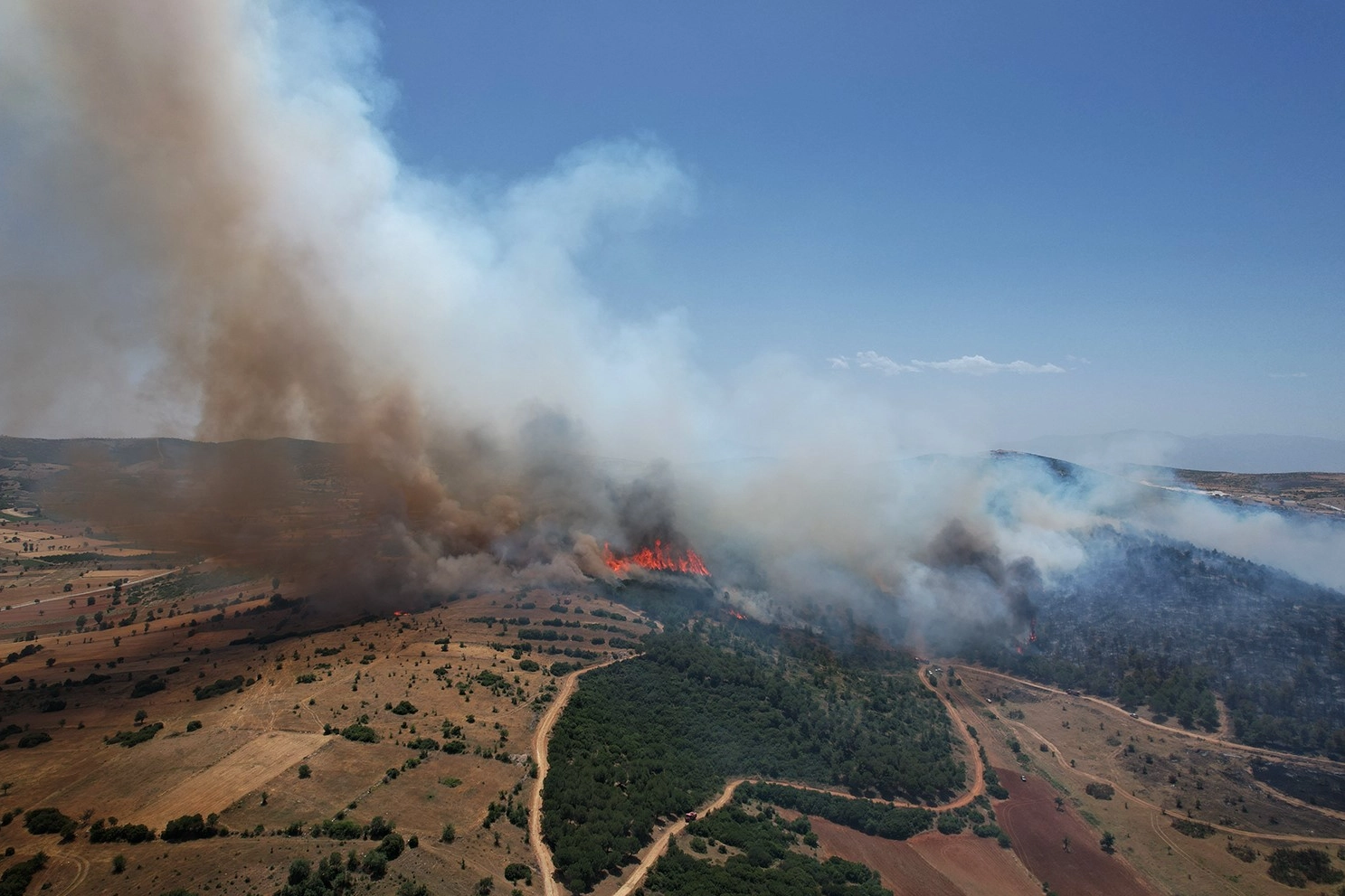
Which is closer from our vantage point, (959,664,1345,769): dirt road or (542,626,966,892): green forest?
(542,626,966,892): green forest

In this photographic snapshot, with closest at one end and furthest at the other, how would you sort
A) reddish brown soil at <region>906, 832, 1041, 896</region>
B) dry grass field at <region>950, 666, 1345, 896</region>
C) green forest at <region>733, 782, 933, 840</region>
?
reddish brown soil at <region>906, 832, 1041, 896</region> → dry grass field at <region>950, 666, 1345, 896</region> → green forest at <region>733, 782, 933, 840</region>

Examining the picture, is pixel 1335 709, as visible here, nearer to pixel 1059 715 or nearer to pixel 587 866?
pixel 1059 715

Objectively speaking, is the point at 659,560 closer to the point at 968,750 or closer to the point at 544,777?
the point at 968,750


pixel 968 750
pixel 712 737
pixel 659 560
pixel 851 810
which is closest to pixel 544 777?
pixel 712 737

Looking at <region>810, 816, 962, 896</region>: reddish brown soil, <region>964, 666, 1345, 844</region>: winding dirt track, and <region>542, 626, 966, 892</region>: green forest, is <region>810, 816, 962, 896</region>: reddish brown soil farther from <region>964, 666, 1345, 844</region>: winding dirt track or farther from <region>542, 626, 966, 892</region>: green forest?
<region>964, 666, 1345, 844</region>: winding dirt track

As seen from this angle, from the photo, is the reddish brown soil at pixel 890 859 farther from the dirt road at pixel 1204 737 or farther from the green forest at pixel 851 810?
the dirt road at pixel 1204 737

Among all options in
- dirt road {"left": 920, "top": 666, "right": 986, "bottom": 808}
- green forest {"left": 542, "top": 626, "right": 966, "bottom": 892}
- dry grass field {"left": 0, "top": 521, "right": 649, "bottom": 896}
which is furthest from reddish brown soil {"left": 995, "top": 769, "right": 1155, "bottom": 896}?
dry grass field {"left": 0, "top": 521, "right": 649, "bottom": 896}

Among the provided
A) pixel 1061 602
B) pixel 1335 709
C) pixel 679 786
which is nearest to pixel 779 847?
pixel 679 786
